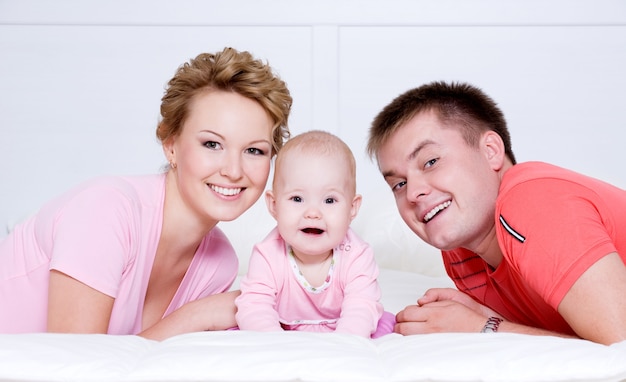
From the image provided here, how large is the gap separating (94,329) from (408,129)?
907 millimetres

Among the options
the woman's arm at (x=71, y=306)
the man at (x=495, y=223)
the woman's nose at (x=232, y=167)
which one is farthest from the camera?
the woman's nose at (x=232, y=167)

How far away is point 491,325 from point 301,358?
706mm

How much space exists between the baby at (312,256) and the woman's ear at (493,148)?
1.18 feet

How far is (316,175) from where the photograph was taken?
1720 millimetres

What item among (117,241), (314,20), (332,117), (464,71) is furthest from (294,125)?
(117,241)

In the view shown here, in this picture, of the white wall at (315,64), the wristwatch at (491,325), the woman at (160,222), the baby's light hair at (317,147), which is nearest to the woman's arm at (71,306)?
the woman at (160,222)

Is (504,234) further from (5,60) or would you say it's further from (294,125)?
(5,60)

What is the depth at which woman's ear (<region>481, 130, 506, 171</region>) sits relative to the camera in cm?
185

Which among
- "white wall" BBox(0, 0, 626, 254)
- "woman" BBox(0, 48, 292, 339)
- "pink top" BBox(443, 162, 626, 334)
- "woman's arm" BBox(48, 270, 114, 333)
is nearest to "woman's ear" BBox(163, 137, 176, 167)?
"woman" BBox(0, 48, 292, 339)

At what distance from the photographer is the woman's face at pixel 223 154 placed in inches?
73.0

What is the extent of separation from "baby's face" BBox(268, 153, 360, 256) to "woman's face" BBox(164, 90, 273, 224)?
0.55 ft

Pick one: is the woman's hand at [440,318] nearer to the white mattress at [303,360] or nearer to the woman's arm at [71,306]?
the white mattress at [303,360]

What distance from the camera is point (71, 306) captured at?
1.61 m

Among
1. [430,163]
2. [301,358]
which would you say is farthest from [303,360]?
[430,163]
